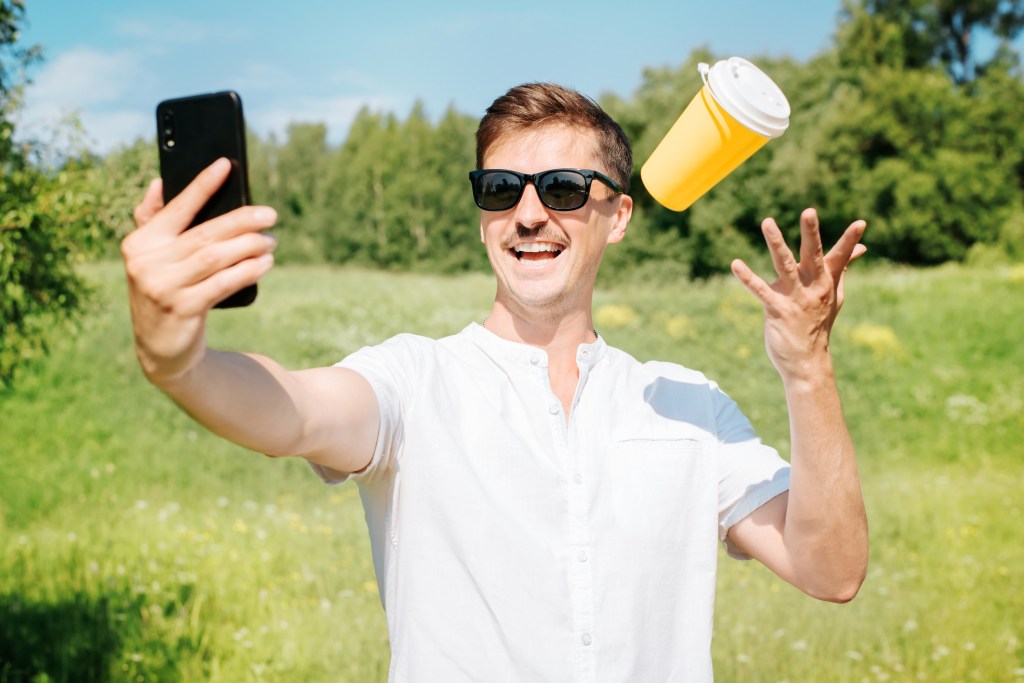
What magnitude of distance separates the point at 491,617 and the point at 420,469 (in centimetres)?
37

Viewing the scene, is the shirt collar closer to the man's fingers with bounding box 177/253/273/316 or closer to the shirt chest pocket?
the shirt chest pocket

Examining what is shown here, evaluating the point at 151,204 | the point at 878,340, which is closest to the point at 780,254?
the point at 151,204

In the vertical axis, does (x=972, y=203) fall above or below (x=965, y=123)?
below

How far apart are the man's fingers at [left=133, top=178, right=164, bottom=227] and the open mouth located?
3.44ft

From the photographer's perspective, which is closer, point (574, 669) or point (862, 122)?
point (574, 669)

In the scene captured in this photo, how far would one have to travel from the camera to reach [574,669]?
6.35 feet

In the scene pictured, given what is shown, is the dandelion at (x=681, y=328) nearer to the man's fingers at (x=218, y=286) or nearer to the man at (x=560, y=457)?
the man at (x=560, y=457)

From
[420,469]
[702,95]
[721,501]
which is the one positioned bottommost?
[721,501]

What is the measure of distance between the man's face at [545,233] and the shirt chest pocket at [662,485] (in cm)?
42

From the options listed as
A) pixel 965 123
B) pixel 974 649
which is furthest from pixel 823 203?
pixel 974 649

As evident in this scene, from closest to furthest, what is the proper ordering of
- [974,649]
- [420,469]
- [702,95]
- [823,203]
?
[702,95], [420,469], [974,649], [823,203]

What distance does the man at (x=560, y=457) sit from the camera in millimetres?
1815

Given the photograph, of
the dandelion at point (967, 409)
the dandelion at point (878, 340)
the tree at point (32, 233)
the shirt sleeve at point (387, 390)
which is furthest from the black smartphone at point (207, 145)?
the dandelion at point (878, 340)

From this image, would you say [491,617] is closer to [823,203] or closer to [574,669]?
[574,669]
